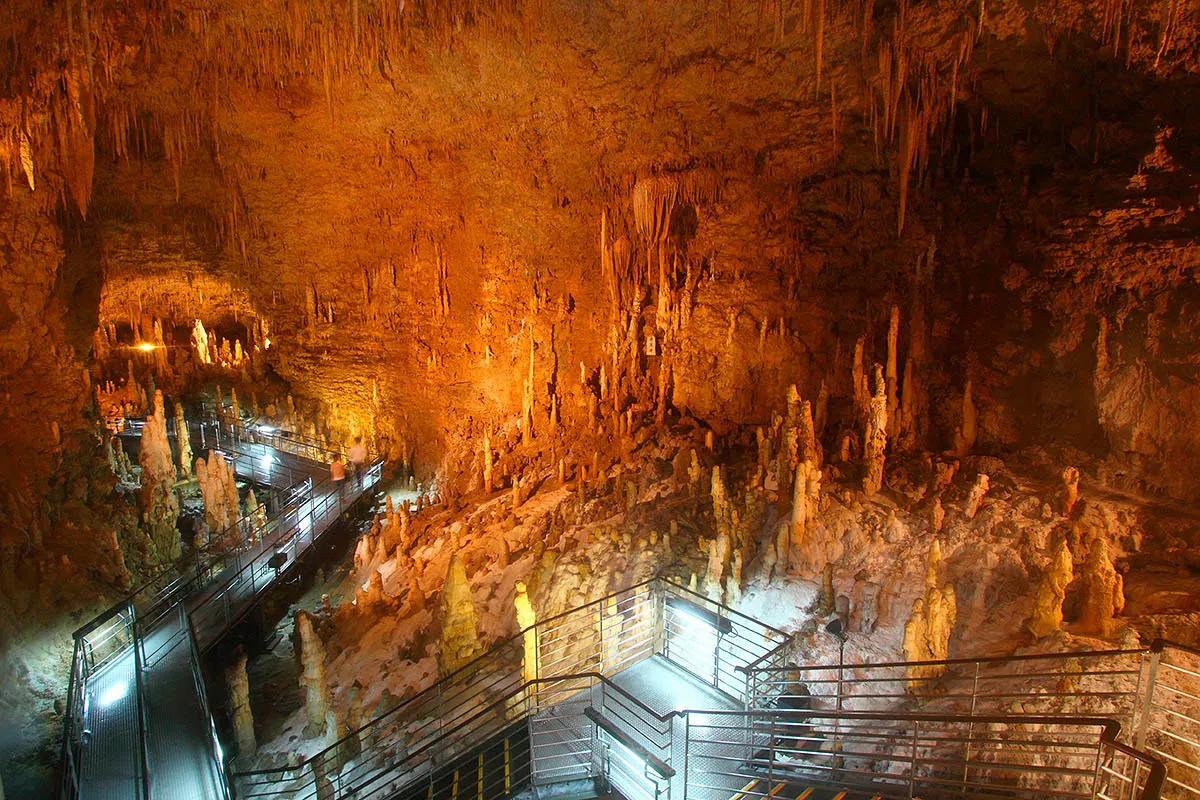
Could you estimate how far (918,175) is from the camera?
1306 centimetres

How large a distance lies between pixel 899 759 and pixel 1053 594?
3166 millimetres

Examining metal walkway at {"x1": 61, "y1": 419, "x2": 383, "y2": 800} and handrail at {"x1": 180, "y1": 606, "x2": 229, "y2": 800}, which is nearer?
handrail at {"x1": 180, "y1": 606, "x2": 229, "y2": 800}

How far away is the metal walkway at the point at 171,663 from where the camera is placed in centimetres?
804

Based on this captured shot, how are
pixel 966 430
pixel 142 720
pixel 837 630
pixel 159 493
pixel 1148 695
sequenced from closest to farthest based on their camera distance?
pixel 1148 695 → pixel 837 630 → pixel 142 720 → pixel 966 430 → pixel 159 493

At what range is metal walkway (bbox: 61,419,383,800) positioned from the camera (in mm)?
8039

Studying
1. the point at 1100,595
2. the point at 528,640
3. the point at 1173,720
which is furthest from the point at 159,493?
the point at 1173,720

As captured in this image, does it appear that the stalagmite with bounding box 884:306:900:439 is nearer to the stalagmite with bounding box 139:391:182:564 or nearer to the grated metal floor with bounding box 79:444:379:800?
the grated metal floor with bounding box 79:444:379:800

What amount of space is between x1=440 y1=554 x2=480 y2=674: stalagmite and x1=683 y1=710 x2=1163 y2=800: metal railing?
3499 millimetres

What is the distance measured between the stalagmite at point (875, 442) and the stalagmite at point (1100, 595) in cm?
325

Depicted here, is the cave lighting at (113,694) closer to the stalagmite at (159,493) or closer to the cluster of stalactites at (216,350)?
the stalagmite at (159,493)

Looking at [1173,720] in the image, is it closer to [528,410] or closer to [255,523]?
[528,410]

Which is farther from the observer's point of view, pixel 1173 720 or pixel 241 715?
pixel 241 715

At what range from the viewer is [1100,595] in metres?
6.91

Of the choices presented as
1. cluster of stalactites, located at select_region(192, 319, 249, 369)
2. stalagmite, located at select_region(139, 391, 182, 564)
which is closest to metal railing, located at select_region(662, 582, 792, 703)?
stalagmite, located at select_region(139, 391, 182, 564)
